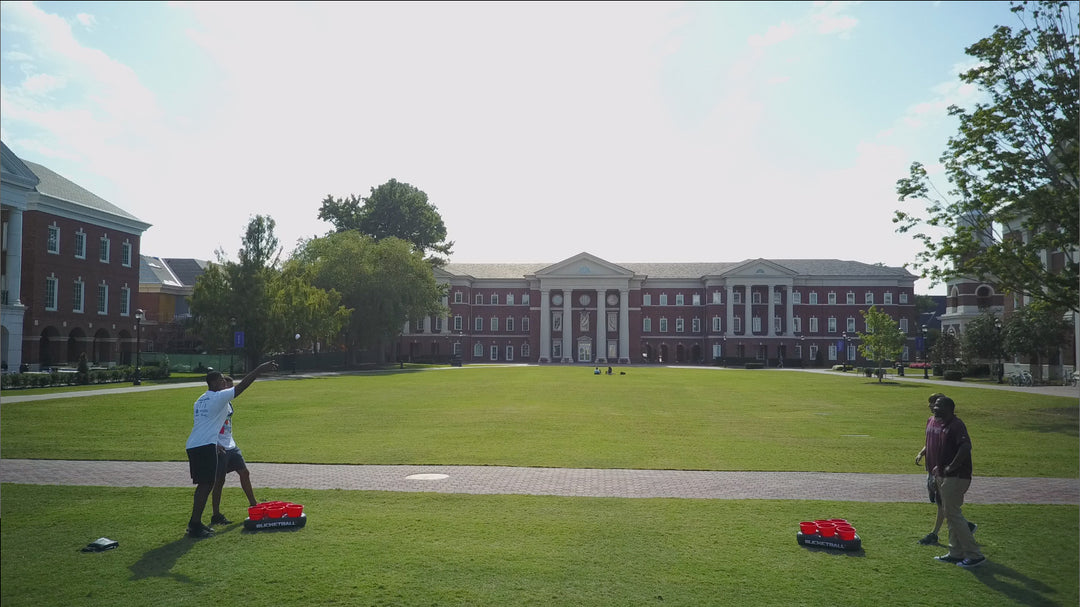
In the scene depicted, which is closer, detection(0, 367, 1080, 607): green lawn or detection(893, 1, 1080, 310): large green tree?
detection(0, 367, 1080, 607): green lawn

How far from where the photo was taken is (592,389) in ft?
132

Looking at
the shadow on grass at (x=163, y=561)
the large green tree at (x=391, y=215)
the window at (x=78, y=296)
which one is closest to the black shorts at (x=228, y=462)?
the shadow on grass at (x=163, y=561)

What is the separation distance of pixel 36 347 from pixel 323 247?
102 ft

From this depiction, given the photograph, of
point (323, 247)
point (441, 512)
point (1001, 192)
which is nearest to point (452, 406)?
point (441, 512)

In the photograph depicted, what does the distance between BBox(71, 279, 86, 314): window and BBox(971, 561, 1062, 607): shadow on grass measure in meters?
56.6

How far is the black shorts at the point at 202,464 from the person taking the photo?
9.05 m

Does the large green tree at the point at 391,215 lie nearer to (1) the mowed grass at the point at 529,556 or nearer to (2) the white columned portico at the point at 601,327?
(2) the white columned portico at the point at 601,327

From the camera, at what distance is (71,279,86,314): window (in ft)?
163

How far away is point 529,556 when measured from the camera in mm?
8188

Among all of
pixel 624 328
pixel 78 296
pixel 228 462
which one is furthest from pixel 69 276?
pixel 624 328

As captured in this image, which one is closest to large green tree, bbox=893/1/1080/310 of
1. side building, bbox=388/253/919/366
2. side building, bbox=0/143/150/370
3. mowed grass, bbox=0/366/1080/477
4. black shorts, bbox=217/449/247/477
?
mowed grass, bbox=0/366/1080/477

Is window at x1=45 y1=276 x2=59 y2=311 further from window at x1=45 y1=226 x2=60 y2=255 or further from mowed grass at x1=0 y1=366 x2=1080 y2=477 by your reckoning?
mowed grass at x1=0 y1=366 x2=1080 y2=477

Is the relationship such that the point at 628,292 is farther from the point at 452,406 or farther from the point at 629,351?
the point at 452,406

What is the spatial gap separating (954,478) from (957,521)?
1.65 ft
